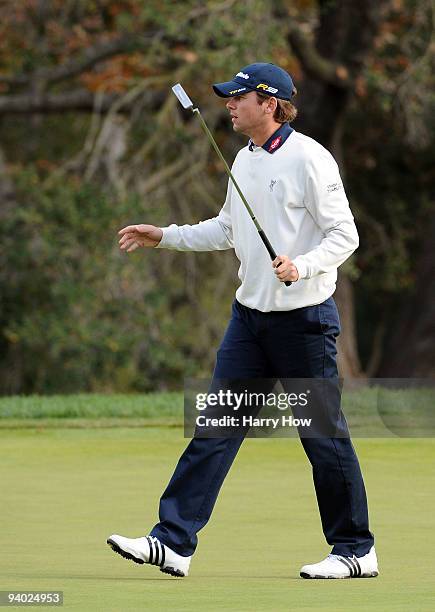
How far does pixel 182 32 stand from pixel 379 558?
11979 millimetres

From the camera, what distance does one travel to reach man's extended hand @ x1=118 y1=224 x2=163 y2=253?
6.12 metres

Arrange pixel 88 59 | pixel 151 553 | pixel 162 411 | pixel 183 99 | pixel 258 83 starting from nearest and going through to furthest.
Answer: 1. pixel 151 553
2. pixel 183 99
3. pixel 258 83
4. pixel 162 411
5. pixel 88 59

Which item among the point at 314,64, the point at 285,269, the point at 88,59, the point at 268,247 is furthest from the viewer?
the point at 88,59

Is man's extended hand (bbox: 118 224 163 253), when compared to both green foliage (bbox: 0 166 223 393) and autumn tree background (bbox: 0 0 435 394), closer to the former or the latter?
autumn tree background (bbox: 0 0 435 394)

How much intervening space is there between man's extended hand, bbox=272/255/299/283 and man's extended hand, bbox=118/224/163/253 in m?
0.84

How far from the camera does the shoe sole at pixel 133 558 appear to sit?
547 cm

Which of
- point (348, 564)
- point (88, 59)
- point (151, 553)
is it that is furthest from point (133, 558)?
Result: point (88, 59)

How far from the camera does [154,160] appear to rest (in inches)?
810

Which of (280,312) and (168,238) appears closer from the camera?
(280,312)

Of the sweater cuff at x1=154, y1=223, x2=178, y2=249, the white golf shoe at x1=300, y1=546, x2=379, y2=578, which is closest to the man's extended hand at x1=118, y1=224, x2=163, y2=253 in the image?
the sweater cuff at x1=154, y1=223, x2=178, y2=249

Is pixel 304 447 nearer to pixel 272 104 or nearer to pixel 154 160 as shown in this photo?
pixel 272 104

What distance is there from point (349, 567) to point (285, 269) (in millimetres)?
1006

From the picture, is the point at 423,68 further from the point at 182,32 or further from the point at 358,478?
the point at 358,478

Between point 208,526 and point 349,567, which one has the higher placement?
point 208,526
